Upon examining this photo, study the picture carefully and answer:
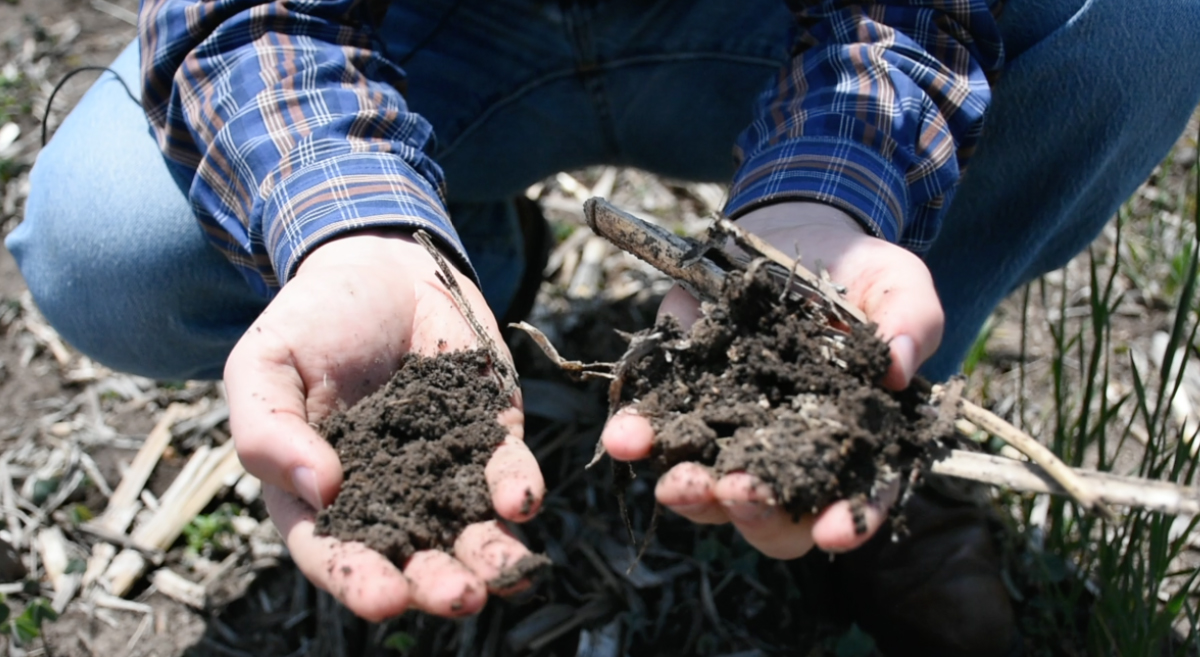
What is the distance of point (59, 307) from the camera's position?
2.14 m

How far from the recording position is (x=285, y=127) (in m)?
1.73

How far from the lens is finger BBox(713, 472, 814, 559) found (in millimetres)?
1247

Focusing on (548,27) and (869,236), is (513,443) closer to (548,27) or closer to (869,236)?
(869,236)

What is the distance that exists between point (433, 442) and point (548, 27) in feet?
3.73

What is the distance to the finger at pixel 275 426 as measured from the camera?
1331 mm

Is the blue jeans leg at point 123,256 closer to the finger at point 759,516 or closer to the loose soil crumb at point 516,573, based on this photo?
the loose soil crumb at point 516,573

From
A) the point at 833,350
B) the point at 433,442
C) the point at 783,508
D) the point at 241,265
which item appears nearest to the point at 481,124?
the point at 241,265

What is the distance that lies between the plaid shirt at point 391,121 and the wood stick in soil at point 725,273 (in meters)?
0.20

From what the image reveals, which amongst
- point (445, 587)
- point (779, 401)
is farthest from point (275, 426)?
point (779, 401)

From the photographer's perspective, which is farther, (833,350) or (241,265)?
(241,265)

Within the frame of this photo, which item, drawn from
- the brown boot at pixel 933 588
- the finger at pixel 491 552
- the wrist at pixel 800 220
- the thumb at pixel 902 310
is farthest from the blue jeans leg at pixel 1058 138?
the finger at pixel 491 552

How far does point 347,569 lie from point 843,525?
708 mm

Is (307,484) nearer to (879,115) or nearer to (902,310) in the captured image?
(902,310)

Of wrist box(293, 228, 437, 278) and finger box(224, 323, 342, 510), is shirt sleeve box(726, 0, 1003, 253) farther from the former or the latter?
finger box(224, 323, 342, 510)
